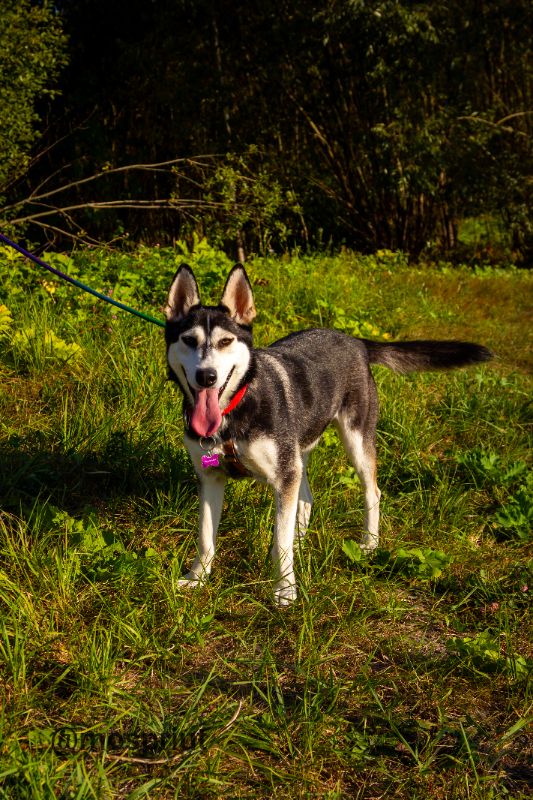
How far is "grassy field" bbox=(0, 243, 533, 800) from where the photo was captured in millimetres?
2182

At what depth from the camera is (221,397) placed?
307cm

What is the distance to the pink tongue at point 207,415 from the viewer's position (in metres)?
2.97

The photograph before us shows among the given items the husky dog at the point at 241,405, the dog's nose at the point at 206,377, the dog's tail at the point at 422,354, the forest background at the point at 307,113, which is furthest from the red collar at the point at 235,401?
the forest background at the point at 307,113

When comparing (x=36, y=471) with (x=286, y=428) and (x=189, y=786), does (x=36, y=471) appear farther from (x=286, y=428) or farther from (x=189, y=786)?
(x=189, y=786)

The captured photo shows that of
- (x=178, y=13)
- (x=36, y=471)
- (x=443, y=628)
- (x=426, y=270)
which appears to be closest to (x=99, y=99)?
(x=178, y=13)

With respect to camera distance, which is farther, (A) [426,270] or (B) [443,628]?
(A) [426,270]

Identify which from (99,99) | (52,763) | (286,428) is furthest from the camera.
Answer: (99,99)

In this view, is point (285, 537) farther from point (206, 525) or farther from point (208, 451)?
point (208, 451)

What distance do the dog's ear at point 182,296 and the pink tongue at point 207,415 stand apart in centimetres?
45

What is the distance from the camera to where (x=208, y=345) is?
2.99 metres

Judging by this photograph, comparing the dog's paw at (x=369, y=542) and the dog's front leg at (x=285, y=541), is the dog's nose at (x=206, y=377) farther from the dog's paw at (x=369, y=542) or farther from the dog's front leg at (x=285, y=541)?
the dog's paw at (x=369, y=542)

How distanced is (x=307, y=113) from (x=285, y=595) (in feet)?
39.3

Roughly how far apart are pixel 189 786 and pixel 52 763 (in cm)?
40

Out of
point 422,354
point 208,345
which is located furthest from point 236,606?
point 422,354
